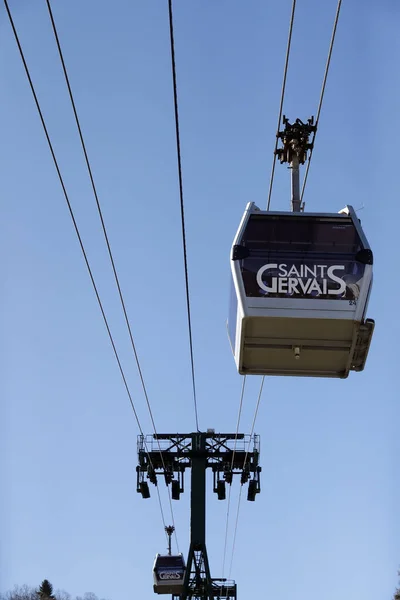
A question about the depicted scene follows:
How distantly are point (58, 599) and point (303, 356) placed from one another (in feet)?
245

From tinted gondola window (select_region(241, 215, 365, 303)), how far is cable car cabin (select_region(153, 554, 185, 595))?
2096 cm

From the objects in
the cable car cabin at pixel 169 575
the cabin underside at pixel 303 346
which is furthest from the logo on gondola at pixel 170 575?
the cabin underside at pixel 303 346

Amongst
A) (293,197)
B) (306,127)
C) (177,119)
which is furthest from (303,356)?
(177,119)

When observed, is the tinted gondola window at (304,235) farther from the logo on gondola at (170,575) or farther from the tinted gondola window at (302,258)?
the logo on gondola at (170,575)

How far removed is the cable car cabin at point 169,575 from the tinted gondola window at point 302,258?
21.0 metres

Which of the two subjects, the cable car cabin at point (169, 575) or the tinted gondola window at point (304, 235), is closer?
the tinted gondola window at point (304, 235)

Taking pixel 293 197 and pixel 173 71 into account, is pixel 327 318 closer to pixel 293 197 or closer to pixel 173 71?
pixel 293 197

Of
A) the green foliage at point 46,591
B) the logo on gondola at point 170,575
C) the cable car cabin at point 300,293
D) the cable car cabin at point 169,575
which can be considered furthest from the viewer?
the green foliage at point 46,591

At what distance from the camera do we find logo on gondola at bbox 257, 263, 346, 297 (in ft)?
36.2

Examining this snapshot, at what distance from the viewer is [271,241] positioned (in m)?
11.6

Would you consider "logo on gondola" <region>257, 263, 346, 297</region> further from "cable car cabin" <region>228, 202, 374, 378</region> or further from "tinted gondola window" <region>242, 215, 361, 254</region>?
"tinted gondola window" <region>242, 215, 361, 254</region>

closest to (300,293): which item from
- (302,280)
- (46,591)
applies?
(302,280)

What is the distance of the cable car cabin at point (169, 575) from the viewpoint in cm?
3141

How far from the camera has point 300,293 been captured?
36.1 ft
